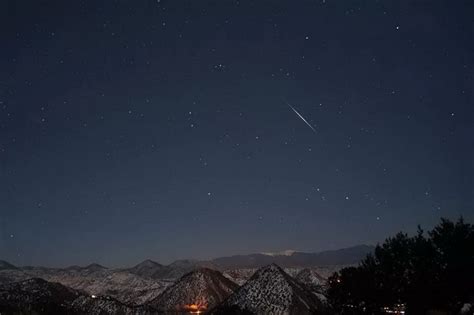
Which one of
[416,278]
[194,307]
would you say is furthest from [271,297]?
[416,278]

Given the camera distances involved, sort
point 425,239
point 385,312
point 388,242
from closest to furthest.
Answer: point 385,312
point 425,239
point 388,242

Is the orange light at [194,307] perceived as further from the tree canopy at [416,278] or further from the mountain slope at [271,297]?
the tree canopy at [416,278]

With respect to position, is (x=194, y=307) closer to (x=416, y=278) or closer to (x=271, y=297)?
(x=271, y=297)

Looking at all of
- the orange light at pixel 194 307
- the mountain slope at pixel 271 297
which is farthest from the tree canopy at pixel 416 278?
the orange light at pixel 194 307

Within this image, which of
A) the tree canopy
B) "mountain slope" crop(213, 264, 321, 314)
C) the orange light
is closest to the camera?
the tree canopy

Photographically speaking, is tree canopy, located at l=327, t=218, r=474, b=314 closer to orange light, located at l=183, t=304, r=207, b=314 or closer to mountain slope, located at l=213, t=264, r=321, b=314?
mountain slope, located at l=213, t=264, r=321, b=314

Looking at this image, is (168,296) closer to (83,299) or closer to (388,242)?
(83,299)

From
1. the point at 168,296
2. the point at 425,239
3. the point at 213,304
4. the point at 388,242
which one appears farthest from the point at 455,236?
the point at 168,296

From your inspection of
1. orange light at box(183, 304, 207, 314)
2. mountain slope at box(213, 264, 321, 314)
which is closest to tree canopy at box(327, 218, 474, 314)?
mountain slope at box(213, 264, 321, 314)
